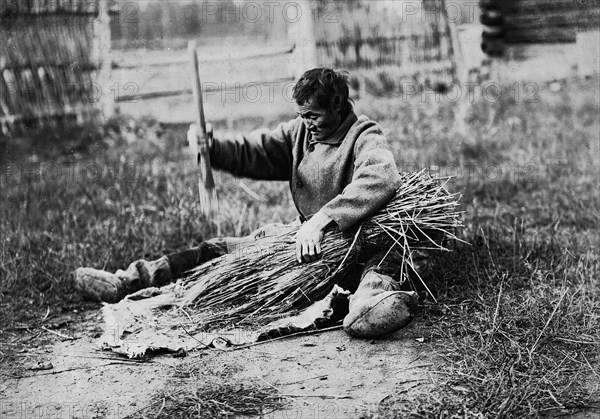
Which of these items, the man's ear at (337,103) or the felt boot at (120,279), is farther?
the felt boot at (120,279)

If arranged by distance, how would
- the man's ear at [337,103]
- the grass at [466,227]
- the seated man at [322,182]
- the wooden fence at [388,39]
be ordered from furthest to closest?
the wooden fence at [388,39] → the man's ear at [337,103] → the seated man at [322,182] → the grass at [466,227]

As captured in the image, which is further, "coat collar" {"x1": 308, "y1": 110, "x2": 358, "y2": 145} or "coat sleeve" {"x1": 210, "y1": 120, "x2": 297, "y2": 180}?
"coat sleeve" {"x1": 210, "y1": 120, "x2": 297, "y2": 180}

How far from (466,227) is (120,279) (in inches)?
84.7

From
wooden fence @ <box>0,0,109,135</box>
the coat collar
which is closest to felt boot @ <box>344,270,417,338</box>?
the coat collar

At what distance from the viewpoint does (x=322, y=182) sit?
4.40 m

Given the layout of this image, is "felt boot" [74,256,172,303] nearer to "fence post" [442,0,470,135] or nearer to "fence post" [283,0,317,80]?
A: "fence post" [283,0,317,80]

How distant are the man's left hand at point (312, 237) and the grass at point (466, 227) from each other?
69 centimetres

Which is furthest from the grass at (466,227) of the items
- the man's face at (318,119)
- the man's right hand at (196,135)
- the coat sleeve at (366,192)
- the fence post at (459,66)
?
the man's face at (318,119)

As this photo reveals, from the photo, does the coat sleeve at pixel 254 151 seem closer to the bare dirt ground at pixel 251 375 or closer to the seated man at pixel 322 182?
the seated man at pixel 322 182

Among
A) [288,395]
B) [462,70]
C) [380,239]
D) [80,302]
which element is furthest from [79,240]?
[462,70]

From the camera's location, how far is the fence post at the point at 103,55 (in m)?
8.60

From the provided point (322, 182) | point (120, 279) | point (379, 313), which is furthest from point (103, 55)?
point (379, 313)

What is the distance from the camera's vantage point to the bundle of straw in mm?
4109

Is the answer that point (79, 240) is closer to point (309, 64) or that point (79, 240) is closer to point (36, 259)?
point (36, 259)
